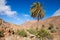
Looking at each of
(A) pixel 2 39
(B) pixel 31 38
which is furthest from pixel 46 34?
(A) pixel 2 39

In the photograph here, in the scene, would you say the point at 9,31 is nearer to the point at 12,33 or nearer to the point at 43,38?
the point at 12,33

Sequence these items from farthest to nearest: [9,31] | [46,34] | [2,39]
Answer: [46,34] → [9,31] → [2,39]

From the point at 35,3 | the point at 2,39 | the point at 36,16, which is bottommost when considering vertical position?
the point at 2,39

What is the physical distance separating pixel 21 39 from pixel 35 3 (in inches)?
953

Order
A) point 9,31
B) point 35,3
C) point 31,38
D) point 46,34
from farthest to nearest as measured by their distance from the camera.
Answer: point 35,3, point 46,34, point 31,38, point 9,31

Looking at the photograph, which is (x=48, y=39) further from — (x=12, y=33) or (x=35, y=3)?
(x=35, y=3)

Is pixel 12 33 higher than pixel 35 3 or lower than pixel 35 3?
lower

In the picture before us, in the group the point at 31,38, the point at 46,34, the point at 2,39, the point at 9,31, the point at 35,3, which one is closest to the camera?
the point at 2,39

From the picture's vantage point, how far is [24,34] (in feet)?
102

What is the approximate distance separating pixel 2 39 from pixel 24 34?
7189mm

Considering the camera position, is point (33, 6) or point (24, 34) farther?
point (33, 6)

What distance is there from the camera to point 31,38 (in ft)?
99.7

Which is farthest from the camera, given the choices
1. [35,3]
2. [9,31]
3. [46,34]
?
[35,3]

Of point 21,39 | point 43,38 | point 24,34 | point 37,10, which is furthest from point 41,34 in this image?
point 37,10
